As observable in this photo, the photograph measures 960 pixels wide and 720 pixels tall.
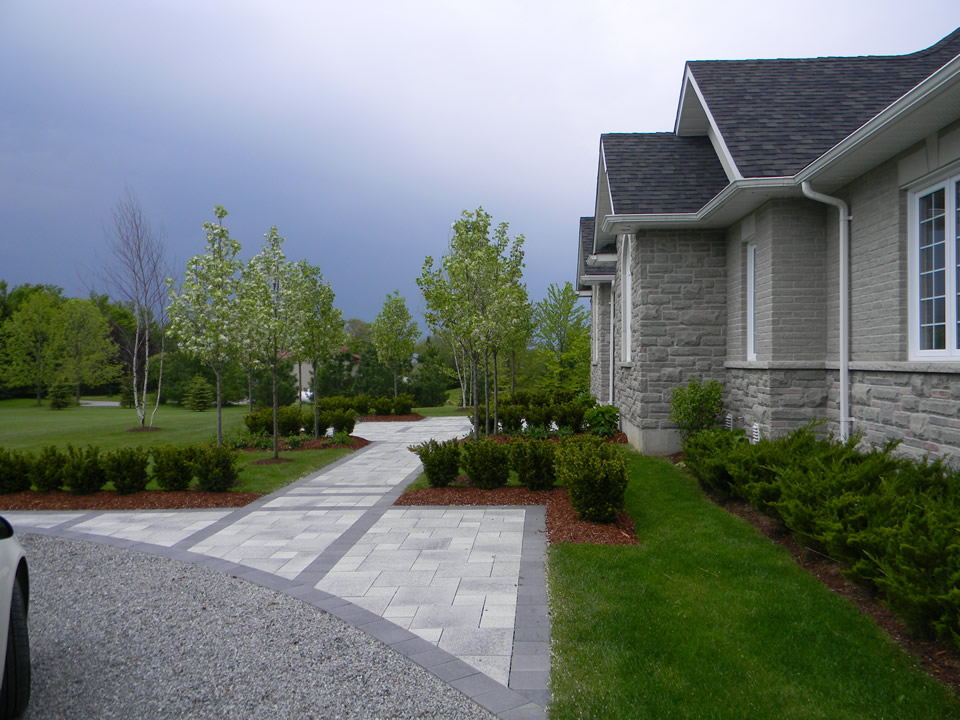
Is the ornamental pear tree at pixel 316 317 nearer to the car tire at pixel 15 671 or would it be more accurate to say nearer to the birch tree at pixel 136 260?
the birch tree at pixel 136 260

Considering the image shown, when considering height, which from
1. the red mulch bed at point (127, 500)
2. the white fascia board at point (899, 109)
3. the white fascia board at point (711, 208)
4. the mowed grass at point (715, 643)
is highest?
the white fascia board at point (711, 208)

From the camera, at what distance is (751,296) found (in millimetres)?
9766

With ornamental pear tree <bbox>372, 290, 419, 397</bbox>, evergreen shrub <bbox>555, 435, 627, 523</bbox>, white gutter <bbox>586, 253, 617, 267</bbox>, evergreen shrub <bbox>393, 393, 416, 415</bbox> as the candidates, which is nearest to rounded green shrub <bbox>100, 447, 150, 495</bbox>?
evergreen shrub <bbox>555, 435, 627, 523</bbox>

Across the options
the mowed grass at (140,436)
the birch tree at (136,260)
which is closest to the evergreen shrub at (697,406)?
the mowed grass at (140,436)

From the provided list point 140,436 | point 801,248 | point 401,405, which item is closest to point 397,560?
point 801,248

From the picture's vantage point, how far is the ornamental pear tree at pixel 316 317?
15000 mm

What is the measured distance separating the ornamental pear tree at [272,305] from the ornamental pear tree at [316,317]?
5.94ft

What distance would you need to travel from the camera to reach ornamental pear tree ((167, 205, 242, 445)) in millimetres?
12094

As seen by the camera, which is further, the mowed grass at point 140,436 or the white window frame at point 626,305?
the white window frame at point 626,305

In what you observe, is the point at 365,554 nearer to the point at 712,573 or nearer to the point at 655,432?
the point at 712,573

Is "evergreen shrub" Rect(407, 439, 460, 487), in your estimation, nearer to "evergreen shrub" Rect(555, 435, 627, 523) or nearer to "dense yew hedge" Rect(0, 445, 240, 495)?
"evergreen shrub" Rect(555, 435, 627, 523)

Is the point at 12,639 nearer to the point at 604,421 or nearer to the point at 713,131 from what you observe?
the point at 713,131

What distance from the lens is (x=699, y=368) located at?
1059cm

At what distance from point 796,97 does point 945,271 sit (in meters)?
5.29
